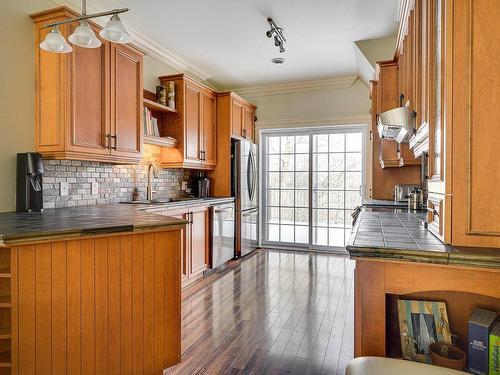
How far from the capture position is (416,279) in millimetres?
1153

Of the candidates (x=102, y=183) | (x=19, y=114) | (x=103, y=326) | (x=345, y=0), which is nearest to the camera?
(x=103, y=326)

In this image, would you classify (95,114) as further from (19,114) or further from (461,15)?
(461,15)

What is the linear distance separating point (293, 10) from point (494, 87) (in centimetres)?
238

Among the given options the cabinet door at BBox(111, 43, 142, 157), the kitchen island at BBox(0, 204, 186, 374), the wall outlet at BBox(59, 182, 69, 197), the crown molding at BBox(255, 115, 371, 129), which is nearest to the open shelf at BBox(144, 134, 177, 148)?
the cabinet door at BBox(111, 43, 142, 157)

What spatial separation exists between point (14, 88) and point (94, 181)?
1.01m

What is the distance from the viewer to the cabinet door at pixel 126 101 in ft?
9.45

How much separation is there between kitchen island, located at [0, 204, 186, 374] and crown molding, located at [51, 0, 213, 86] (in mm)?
2003

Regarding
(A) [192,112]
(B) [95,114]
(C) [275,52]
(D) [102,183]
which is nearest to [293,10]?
(C) [275,52]

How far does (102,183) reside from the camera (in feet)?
10.6

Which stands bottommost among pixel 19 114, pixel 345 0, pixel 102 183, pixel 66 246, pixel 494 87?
pixel 66 246

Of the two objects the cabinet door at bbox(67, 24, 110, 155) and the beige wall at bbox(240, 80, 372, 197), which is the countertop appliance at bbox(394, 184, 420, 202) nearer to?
the beige wall at bbox(240, 80, 372, 197)

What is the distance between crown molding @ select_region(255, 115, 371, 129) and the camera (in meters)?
5.00

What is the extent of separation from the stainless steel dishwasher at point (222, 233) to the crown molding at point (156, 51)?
1937 millimetres

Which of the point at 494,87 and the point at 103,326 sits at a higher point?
the point at 494,87
